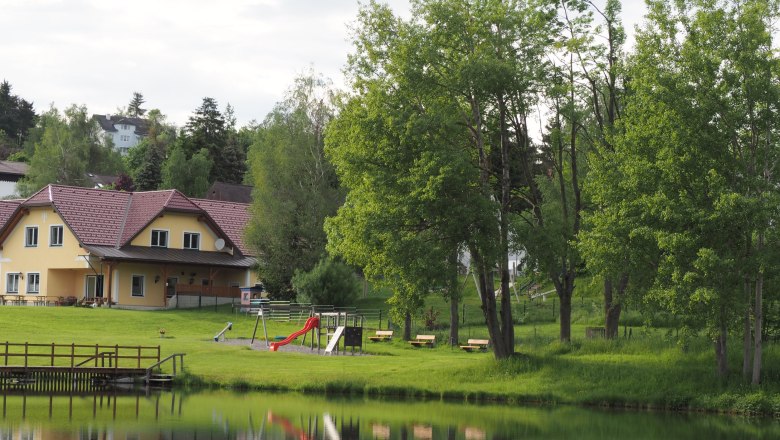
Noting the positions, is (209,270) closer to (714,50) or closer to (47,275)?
(47,275)

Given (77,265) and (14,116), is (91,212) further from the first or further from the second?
(14,116)

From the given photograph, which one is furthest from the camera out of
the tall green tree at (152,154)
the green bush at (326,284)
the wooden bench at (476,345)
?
the tall green tree at (152,154)

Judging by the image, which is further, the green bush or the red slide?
the green bush

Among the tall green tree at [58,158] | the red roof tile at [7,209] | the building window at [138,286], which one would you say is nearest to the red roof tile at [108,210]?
the red roof tile at [7,209]

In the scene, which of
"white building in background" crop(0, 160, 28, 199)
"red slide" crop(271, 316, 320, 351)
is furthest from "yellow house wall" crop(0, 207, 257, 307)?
"white building in background" crop(0, 160, 28, 199)

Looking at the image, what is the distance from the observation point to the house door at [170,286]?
71.2 metres

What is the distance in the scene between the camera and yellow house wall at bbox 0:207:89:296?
69.2 m

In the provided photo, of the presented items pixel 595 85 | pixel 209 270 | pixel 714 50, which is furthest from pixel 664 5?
pixel 209 270

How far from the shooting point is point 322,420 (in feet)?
106

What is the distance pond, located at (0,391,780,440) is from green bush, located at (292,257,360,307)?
79.5ft

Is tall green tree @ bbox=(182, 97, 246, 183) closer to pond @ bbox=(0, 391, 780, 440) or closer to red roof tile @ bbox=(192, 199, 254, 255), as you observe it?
red roof tile @ bbox=(192, 199, 254, 255)

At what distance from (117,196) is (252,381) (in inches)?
1405

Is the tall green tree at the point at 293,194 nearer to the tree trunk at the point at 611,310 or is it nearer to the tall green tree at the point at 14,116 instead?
the tree trunk at the point at 611,310

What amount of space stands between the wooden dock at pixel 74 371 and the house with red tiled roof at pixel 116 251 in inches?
938
